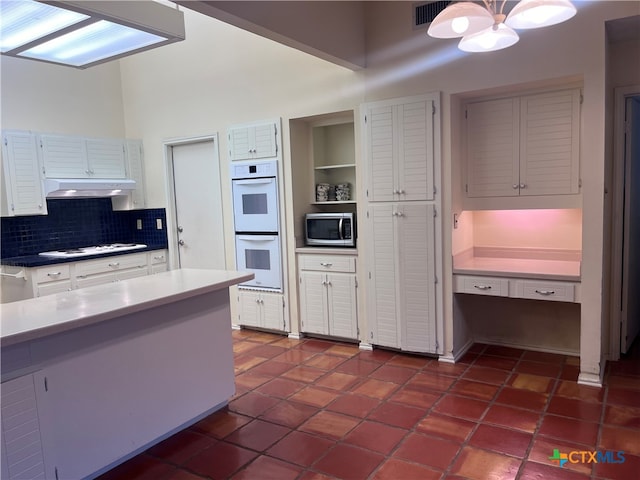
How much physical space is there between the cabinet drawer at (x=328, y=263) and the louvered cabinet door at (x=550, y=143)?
153 centimetres

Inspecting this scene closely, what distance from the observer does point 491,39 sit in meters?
2.30

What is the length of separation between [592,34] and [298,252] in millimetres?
2827

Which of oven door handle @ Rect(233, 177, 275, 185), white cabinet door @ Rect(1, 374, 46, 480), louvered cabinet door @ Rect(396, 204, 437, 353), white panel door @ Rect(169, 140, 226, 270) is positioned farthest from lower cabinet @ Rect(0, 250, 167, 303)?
louvered cabinet door @ Rect(396, 204, 437, 353)

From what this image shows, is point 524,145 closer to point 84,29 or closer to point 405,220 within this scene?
point 405,220

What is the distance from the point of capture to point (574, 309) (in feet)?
12.1

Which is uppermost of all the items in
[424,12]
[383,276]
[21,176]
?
[424,12]

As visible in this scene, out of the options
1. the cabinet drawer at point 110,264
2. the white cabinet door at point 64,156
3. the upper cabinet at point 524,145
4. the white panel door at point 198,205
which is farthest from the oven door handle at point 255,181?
the upper cabinet at point 524,145

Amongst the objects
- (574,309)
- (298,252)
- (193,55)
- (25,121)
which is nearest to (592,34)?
(574,309)

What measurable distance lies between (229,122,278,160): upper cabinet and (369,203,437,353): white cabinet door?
1197mm

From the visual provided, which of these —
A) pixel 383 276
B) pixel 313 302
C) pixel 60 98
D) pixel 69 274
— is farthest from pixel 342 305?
pixel 60 98

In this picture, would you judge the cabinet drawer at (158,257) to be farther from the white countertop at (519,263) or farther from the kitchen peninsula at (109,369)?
the white countertop at (519,263)

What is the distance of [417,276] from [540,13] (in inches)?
85.9

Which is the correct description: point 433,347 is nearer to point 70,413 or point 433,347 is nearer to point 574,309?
point 574,309

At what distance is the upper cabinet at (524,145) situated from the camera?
3352 mm
